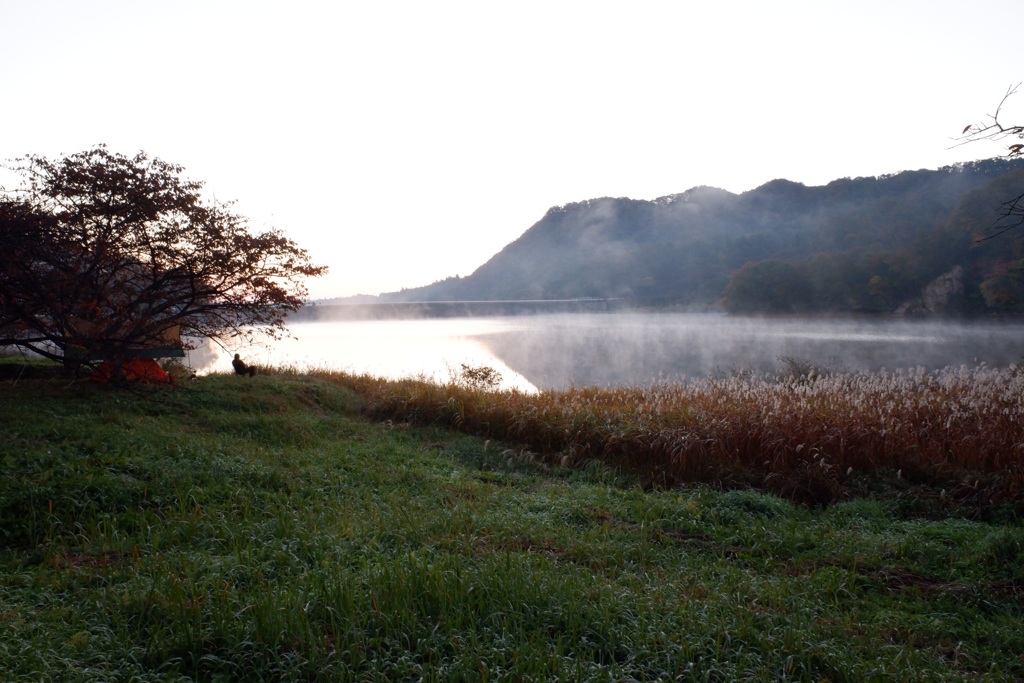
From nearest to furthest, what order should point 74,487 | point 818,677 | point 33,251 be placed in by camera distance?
point 818,677 → point 74,487 → point 33,251

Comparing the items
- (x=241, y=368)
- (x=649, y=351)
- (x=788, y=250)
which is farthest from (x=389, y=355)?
(x=788, y=250)

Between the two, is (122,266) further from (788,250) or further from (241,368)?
(788,250)

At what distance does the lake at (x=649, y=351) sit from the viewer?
2077 cm

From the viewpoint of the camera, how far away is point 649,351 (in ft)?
98.3

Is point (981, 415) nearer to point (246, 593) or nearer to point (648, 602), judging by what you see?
point (648, 602)

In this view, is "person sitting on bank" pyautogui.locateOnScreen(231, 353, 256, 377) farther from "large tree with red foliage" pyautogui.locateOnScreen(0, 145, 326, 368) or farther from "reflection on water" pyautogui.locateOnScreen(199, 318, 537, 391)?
"reflection on water" pyautogui.locateOnScreen(199, 318, 537, 391)

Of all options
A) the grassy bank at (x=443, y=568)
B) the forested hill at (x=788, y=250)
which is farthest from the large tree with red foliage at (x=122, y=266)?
the forested hill at (x=788, y=250)

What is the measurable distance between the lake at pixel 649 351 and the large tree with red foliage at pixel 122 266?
5536 millimetres

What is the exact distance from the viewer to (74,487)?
4723 mm

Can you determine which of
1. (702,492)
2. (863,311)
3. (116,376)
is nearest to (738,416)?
(702,492)

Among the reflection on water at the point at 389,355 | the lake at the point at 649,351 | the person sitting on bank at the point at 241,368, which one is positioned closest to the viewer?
the person sitting on bank at the point at 241,368

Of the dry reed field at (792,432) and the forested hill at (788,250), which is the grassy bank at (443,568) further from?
the forested hill at (788,250)

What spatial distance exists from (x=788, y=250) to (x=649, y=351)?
5039 cm

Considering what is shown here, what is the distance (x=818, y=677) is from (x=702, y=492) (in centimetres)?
337
